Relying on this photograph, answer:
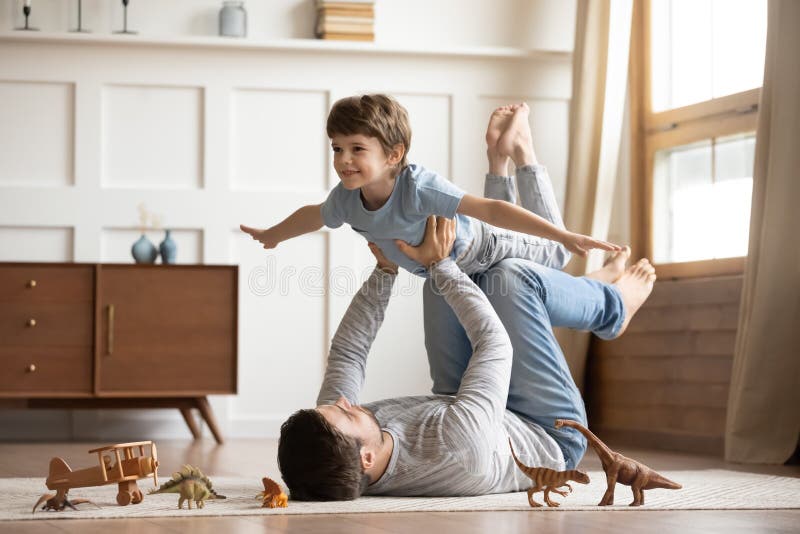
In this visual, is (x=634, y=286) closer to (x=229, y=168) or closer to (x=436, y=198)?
(x=436, y=198)

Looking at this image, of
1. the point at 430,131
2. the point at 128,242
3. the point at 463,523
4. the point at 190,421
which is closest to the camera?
the point at 463,523

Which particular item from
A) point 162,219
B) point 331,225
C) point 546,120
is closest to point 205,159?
point 162,219

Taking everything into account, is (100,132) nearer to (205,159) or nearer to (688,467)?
(205,159)

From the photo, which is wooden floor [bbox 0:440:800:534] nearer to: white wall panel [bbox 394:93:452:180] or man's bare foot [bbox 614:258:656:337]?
man's bare foot [bbox 614:258:656:337]

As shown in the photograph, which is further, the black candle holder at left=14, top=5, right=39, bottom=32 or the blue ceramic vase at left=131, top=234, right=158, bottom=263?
the black candle holder at left=14, top=5, right=39, bottom=32

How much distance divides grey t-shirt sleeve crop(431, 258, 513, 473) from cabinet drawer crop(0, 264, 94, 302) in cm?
212

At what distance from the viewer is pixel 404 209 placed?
8.25ft

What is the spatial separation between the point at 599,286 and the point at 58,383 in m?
2.22

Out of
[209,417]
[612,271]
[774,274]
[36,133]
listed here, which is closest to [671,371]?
[774,274]

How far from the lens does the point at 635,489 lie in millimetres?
2105

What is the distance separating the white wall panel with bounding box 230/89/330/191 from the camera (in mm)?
4570

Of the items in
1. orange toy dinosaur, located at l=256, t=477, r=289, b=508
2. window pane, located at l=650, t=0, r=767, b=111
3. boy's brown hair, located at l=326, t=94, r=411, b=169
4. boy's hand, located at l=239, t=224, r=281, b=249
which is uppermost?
window pane, located at l=650, t=0, r=767, b=111

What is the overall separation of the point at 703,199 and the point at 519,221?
1964 millimetres

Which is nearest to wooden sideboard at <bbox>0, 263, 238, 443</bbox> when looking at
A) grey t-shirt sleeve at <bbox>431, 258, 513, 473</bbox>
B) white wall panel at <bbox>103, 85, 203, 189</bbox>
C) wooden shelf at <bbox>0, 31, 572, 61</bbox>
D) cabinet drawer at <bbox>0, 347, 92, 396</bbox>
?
cabinet drawer at <bbox>0, 347, 92, 396</bbox>
